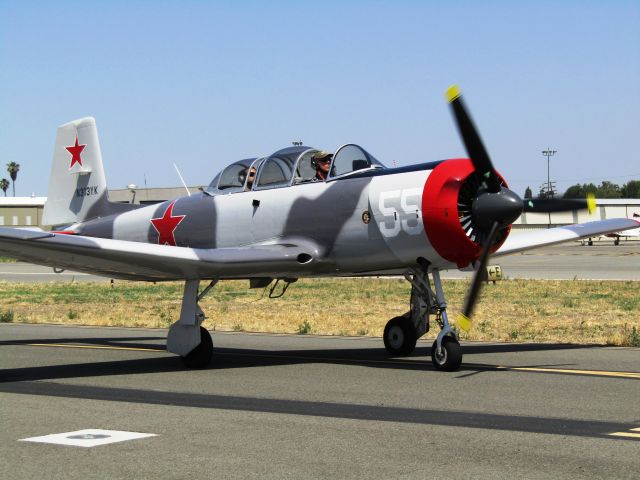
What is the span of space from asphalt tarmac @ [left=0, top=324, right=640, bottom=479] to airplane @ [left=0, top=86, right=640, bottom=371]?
3.20 ft

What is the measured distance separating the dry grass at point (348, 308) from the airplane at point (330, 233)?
3179 mm

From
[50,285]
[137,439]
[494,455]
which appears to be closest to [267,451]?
[137,439]

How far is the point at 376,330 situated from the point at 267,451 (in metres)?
11.8

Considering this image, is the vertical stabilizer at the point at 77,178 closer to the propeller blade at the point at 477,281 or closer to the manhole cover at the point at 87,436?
the propeller blade at the point at 477,281

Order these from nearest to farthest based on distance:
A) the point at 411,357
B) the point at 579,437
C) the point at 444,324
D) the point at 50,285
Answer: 1. the point at 579,437
2. the point at 444,324
3. the point at 411,357
4. the point at 50,285

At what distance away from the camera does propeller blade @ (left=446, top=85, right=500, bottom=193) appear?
37.4 feet

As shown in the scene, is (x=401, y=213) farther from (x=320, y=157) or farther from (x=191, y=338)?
(x=191, y=338)

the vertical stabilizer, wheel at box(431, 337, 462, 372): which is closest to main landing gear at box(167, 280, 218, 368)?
wheel at box(431, 337, 462, 372)

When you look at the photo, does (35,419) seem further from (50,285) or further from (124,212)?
(50,285)

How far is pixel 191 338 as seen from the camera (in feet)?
43.4

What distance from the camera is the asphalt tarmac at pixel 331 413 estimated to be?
6.57 metres

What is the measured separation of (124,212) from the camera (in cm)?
1677

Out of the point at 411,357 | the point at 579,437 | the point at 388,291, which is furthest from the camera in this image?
the point at 388,291

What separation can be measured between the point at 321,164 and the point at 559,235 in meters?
4.39
